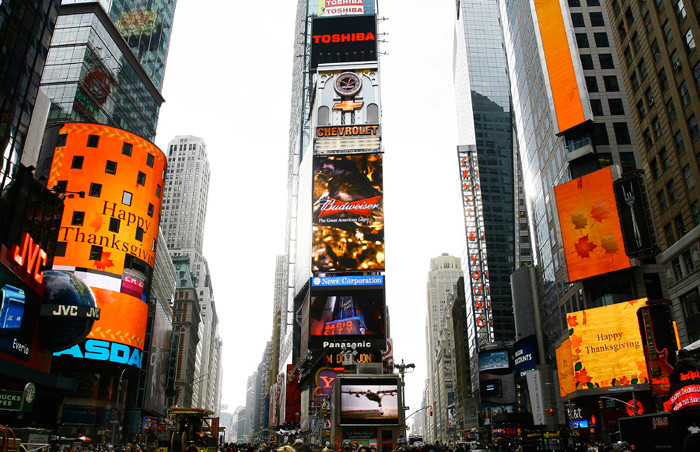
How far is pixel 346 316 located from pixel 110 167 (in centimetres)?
3594

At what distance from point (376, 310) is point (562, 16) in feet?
150

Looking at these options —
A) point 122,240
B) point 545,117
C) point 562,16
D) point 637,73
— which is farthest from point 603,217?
point 122,240

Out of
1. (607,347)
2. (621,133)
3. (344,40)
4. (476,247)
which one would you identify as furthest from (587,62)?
(476,247)

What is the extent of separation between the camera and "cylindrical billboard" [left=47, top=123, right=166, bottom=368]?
53906 mm

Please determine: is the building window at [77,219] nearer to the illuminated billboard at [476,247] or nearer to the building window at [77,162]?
the building window at [77,162]

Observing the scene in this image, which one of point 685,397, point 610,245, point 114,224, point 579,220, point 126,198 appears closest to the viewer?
point 685,397

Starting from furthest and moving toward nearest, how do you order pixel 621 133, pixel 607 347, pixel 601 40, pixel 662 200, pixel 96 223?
pixel 601 40 → pixel 621 133 → pixel 607 347 → pixel 96 223 → pixel 662 200

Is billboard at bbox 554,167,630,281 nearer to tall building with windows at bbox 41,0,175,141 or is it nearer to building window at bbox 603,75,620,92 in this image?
building window at bbox 603,75,620,92

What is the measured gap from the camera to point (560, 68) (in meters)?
69.7

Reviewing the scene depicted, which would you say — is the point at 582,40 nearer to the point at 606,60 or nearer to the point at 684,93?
the point at 606,60

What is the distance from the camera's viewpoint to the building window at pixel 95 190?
56750 millimetres

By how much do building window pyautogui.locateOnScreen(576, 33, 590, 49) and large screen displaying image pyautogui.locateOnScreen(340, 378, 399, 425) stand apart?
5525cm

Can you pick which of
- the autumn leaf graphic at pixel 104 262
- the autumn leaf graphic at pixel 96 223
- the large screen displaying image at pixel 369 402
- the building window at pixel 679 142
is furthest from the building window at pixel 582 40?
the autumn leaf graphic at pixel 104 262

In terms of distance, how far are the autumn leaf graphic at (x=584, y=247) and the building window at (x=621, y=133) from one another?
15333 mm
